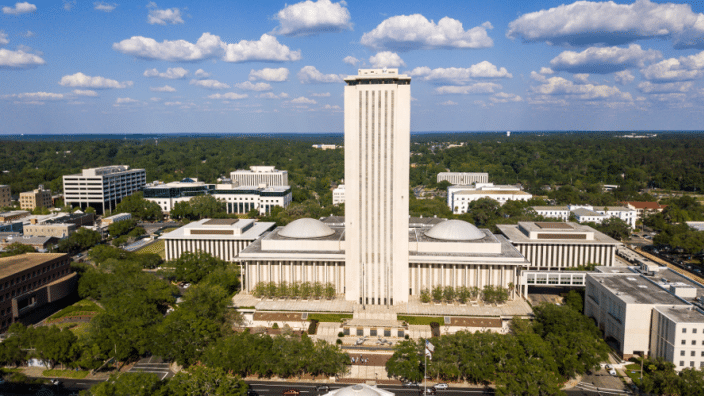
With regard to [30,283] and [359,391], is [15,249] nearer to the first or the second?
[30,283]

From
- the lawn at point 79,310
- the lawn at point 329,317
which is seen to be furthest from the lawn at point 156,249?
the lawn at point 329,317

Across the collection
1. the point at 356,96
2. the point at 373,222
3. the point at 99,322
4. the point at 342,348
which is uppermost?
the point at 356,96

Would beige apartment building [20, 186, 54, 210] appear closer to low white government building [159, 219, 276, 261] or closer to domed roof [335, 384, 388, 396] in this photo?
low white government building [159, 219, 276, 261]

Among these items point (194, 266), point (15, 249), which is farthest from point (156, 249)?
point (194, 266)

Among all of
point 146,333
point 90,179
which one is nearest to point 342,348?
point 146,333

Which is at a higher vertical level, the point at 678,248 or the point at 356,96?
the point at 356,96

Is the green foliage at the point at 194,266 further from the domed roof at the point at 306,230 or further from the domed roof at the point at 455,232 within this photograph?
the domed roof at the point at 455,232

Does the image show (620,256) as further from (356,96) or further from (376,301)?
(356,96)
